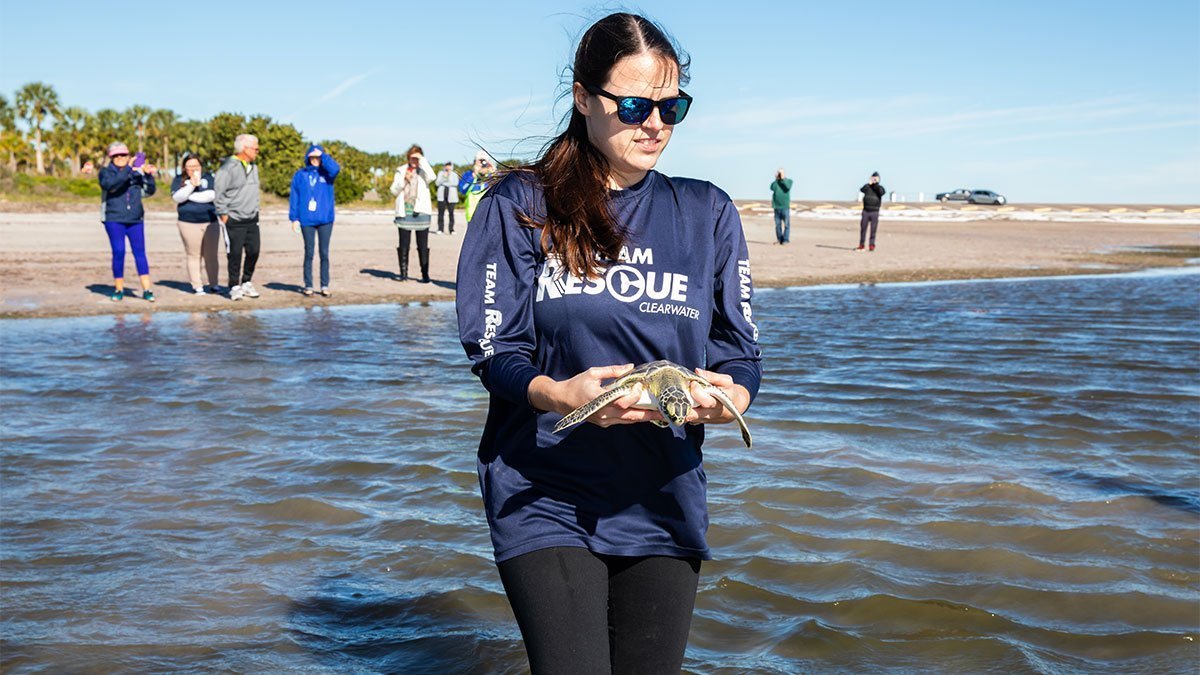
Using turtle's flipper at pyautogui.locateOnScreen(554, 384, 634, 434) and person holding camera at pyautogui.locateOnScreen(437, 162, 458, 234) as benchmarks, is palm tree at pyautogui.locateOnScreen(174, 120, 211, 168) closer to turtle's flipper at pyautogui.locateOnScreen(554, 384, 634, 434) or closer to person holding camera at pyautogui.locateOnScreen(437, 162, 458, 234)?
person holding camera at pyautogui.locateOnScreen(437, 162, 458, 234)

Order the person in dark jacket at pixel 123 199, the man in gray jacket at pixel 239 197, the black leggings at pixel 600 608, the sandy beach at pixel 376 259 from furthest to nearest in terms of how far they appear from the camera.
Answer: the sandy beach at pixel 376 259, the man in gray jacket at pixel 239 197, the person in dark jacket at pixel 123 199, the black leggings at pixel 600 608

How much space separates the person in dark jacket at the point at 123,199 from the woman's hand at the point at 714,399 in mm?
13572

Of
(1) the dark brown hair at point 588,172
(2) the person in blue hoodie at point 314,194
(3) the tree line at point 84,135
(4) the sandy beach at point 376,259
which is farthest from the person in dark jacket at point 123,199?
(3) the tree line at point 84,135

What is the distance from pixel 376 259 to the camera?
23.8 m

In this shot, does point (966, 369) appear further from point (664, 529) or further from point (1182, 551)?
point (664, 529)

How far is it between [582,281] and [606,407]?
426mm

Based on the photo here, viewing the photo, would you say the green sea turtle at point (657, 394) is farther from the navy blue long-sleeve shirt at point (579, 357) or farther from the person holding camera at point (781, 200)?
the person holding camera at point (781, 200)

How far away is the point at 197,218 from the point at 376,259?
777 centimetres

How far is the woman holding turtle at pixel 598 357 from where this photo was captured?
2.72m

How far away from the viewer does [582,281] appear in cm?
277

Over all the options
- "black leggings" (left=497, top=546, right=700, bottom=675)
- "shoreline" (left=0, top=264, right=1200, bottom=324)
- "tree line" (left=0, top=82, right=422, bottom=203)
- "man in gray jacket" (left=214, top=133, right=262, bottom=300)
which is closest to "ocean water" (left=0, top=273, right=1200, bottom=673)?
"black leggings" (left=497, top=546, right=700, bottom=675)

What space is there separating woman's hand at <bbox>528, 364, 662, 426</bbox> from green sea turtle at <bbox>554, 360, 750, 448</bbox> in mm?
14

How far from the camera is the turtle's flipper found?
2436 mm

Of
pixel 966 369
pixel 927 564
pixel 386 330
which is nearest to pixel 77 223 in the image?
pixel 386 330
